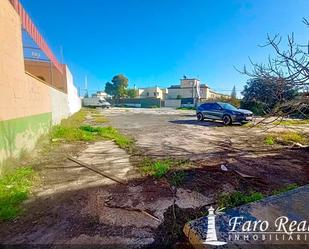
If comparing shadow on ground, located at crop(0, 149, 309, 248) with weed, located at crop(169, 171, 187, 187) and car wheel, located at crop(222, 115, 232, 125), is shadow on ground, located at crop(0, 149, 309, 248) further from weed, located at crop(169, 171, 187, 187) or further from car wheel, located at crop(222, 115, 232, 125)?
car wheel, located at crop(222, 115, 232, 125)

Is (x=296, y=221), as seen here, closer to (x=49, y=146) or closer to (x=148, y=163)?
(x=148, y=163)

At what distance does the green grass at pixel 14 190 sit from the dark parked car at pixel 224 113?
42.3 ft

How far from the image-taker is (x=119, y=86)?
74.9 meters

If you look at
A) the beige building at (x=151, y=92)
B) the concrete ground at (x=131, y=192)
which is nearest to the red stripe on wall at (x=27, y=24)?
the concrete ground at (x=131, y=192)

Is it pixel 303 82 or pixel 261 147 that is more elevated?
pixel 303 82

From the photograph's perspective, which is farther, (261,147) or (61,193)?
(261,147)

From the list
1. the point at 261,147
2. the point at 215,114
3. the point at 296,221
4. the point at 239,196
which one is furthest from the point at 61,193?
the point at 215,114

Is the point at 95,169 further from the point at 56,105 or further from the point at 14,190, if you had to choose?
the point at 56,105

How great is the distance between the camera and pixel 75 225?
298cm

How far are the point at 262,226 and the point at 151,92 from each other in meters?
86.0

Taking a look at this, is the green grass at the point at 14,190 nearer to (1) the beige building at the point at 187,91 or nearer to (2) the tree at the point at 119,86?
(1) the beige building at the point at 187,91

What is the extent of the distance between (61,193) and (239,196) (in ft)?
10.5

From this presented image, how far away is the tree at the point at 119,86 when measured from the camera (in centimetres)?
7432

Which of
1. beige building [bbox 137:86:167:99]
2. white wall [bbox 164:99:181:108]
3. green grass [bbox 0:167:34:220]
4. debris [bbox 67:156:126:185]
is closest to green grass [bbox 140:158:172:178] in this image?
debris [bbox 67:156:126:185]
